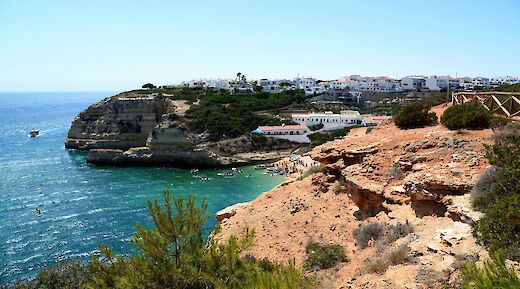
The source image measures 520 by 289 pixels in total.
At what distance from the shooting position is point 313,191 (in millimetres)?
14414

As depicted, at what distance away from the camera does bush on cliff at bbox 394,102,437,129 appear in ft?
44.9


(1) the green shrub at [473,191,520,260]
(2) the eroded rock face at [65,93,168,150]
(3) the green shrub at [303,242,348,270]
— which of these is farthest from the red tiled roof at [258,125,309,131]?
(1) the green shrub at [473,191,520,260]

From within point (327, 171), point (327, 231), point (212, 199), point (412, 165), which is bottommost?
point (212, 199)

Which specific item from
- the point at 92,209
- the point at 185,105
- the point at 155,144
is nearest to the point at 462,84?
the point at 185,105

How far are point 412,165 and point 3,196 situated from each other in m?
34.0

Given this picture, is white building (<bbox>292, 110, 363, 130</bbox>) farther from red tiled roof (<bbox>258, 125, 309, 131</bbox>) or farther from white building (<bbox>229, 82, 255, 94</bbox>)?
white building (<bbox>229, 82, 255, 94</bbox>)

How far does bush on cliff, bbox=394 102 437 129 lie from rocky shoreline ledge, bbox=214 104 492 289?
0.46 meters

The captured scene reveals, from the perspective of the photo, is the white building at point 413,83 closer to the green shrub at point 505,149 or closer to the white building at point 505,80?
the white building at point 505,80

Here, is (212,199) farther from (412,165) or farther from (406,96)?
(406,96)

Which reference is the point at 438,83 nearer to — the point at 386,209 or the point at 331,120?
the point at 331,120

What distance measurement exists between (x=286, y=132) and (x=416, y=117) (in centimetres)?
3881

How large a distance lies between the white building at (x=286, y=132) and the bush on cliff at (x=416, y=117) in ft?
123

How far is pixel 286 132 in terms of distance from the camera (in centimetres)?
5253

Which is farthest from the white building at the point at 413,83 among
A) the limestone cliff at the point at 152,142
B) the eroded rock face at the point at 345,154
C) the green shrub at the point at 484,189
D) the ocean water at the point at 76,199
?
the green shrub at the point at 484,189
